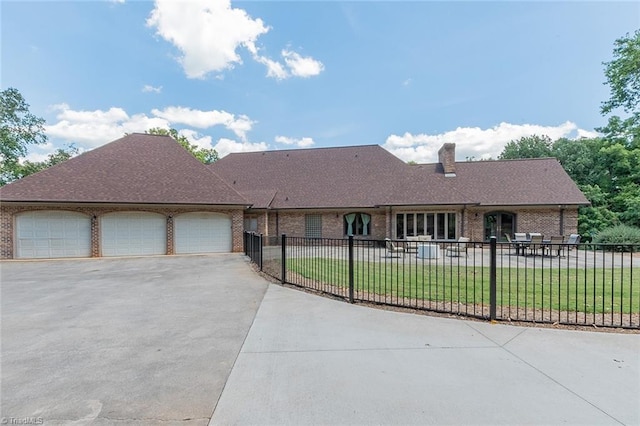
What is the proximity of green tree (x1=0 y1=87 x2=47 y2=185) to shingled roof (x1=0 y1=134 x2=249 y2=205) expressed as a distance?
18.0 m

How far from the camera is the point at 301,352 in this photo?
393cm

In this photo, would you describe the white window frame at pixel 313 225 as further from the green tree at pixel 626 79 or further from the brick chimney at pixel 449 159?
the green tree at pixel 626 79

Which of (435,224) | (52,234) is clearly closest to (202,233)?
(52,234)

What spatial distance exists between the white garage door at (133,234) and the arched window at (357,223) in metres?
12.0

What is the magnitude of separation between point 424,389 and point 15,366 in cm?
493

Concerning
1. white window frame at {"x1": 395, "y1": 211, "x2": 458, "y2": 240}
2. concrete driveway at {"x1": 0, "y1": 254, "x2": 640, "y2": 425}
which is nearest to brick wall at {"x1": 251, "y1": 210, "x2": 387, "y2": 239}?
white window frame at {"x1": 395, "y1": 211, "x2": 458, "y2": 240}

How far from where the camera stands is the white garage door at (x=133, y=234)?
1598cm

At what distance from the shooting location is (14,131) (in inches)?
1096

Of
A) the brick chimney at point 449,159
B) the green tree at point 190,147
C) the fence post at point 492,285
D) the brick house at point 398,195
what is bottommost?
the fence post at point 492,285

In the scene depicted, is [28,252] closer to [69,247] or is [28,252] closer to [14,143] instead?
[69,247]

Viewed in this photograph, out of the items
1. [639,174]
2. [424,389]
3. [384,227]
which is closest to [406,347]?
[424,389]

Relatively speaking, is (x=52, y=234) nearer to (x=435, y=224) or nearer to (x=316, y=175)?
(x=316, y=175)

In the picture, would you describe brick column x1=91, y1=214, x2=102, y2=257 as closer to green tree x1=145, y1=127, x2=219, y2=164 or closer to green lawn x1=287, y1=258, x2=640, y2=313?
green lawn x1=287, y1=258, x2=640, y2=313

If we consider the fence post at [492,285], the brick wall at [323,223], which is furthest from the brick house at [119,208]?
the fence post at [492,285]
